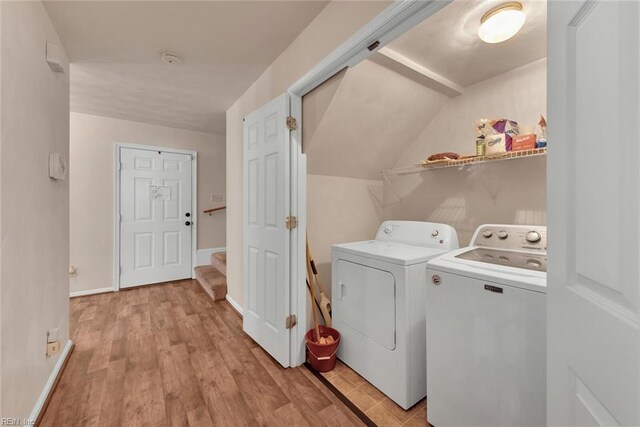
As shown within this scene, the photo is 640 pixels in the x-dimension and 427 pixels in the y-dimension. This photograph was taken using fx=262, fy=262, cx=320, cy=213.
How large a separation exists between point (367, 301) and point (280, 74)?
5.94ft

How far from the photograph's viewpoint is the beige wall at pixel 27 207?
114 centimetres

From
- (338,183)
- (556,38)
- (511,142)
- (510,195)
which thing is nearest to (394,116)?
(338,183)

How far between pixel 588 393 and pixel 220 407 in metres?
1.68

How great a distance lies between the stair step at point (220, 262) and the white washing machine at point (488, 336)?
286 cm

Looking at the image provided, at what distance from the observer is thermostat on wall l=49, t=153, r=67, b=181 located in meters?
1.66

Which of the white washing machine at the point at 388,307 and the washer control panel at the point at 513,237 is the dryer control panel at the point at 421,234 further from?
the washer control panel at the point at 513,237

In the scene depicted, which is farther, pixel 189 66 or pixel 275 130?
pixel 189 66

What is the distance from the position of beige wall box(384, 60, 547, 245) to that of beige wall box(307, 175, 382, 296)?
0.69ft

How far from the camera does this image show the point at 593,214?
502 millimetres

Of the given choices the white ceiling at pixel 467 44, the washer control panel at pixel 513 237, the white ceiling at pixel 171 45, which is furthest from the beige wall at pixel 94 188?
the washer control panel at pixel 513 237

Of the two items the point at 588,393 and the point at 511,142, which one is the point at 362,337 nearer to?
the point at 588,393

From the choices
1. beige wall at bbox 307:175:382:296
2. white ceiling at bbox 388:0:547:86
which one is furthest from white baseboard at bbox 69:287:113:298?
white ceiling at bbox 388:0:547:86

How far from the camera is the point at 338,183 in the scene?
227cm

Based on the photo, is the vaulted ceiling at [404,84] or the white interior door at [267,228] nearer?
the vaulted ceiling at [404,84]
